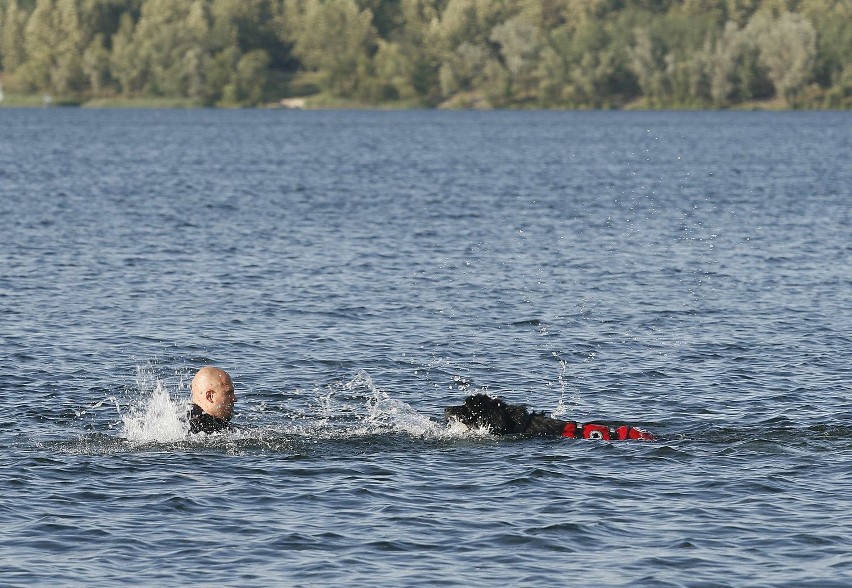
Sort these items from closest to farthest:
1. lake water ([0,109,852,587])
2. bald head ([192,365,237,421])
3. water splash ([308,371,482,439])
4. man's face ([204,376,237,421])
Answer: lake water ([0,109,852,587]), bald head ([192,365,237,421]), man's face ([204,376,237,421]), water splash ([308,371,482,439])

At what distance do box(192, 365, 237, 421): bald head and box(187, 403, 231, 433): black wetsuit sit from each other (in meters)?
0.08

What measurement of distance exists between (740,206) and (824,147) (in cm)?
6648

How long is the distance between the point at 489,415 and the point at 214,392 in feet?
13.5

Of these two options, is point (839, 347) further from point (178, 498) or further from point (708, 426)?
point (178, 498)

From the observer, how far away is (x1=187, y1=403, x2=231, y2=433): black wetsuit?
20.7 meters

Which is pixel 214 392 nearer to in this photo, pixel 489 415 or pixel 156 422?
pixel 156 422

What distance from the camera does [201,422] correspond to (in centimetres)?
2072

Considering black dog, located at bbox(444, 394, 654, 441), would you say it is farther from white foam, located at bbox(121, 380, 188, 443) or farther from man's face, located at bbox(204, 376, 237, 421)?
→ white foam, located at bbox(121, 380, 188, 443)

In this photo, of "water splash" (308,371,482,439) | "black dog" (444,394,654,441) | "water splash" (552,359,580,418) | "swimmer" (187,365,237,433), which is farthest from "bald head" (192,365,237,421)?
"water splash" (552,359,580,418)

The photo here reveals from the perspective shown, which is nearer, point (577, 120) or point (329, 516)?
point (329, 516)

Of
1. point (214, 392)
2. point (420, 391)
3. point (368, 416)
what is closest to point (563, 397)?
point (420, 391)

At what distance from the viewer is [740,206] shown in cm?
6500

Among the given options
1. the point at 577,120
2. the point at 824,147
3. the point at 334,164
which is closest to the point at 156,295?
the point at 334,164

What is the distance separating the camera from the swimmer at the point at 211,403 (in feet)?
67.2
